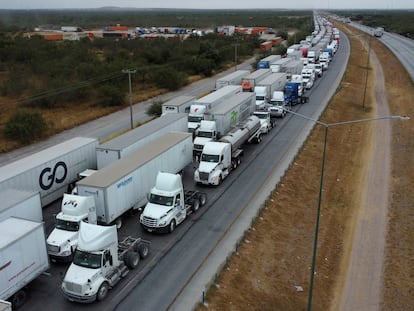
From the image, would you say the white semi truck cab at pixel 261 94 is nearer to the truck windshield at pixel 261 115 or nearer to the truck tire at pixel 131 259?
the truck windshield at pixel 261 115

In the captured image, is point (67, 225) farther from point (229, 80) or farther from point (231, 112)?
point (229, 80)

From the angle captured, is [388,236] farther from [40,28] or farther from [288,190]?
[40,28]

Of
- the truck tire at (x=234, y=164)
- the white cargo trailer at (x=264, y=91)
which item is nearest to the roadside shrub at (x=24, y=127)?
the truck tire at (x=234, y=164)

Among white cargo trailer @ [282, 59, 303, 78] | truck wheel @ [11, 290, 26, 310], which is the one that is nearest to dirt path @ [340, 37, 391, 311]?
truck wheel @ [11, 290, 26, 310]

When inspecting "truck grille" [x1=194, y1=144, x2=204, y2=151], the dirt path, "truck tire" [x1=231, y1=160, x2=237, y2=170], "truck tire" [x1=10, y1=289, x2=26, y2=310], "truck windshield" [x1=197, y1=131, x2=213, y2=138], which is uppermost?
"truck windshield" [x1=197, y1=131, x2=213, y2=138]

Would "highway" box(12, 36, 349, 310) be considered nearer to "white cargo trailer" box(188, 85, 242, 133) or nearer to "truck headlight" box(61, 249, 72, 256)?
"truck headlight" box(61, 249, 72, 256)

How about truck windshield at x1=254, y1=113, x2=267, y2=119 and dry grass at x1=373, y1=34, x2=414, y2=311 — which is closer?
dry grass at x1=373, y1=34, x2=414, y2=311

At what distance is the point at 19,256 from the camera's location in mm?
17766

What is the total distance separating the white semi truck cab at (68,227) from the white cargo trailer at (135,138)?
6883mm

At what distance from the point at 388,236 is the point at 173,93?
46870 mm

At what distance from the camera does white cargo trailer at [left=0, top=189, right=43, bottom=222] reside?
68.6 feet

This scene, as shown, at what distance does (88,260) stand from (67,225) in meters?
4.01

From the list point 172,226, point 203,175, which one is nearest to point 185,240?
point 172,226

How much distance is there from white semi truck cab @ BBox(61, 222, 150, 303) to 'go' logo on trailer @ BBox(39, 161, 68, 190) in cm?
933
